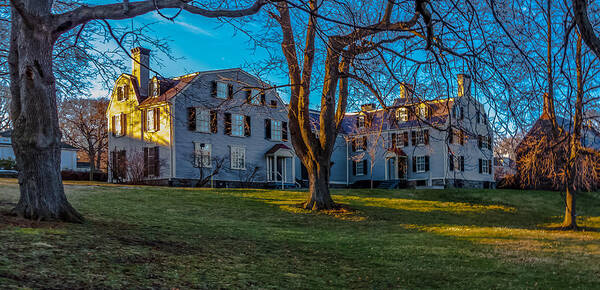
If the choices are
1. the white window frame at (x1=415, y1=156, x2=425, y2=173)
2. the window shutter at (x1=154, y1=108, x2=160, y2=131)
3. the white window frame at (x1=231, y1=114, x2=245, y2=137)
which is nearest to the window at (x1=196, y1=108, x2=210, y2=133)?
the white window frame at (x1=231, y1=114, x2=245, y2=137)

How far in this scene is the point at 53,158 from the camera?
10008mm

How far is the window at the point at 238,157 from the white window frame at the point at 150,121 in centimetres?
511

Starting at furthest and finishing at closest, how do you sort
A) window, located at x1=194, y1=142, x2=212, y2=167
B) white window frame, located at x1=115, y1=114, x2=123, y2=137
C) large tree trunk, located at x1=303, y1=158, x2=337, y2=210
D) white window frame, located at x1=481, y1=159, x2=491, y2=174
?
white window frame, located at x1=481, y1=159, x2=491, y2=174, white window frame, located at x1=115, y1=114, x2=123, y2=137, window, located at x1=194, y1=142, x2=212, y2=167, large tree trunk, located at x1=303, y1=158, x2=337, y2=210

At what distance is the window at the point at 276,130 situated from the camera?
37.7 m

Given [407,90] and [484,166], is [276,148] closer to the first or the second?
[484,166]

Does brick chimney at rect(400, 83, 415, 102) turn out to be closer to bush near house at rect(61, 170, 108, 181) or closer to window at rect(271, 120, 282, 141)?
window at rect(271, 120, 282, 141)

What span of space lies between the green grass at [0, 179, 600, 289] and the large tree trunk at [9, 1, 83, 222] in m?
0.59

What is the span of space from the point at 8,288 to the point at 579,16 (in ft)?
19.8

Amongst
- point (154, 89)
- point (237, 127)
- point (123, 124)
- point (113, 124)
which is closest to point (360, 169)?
point (237, 127)

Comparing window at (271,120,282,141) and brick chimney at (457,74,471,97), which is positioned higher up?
window at (271,120,282,141)

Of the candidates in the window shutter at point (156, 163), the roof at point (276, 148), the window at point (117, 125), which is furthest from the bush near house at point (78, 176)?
the roof at point (276, 148)

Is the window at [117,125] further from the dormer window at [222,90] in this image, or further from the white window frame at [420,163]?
the white window frame at [420,163]

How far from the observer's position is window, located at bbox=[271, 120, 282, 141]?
1484 inches

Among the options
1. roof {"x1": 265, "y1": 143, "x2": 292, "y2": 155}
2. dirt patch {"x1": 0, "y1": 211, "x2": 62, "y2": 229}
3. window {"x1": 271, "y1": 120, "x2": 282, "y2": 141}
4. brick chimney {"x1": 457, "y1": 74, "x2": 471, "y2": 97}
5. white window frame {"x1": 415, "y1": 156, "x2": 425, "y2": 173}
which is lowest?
dirt patch {"x1": 0, "y1": 211, "x2": 62, "y2": 229}
